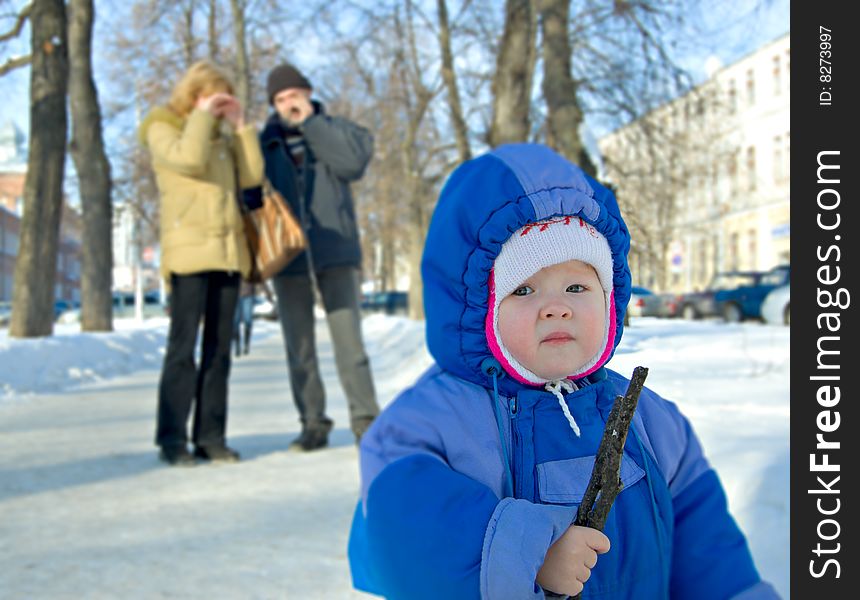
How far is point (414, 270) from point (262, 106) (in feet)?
19.7

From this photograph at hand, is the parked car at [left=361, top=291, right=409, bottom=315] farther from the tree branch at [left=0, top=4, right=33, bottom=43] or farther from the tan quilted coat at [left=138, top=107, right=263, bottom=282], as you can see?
the tan quilted coat at [left=138, top=107, right=263, bottom=282]

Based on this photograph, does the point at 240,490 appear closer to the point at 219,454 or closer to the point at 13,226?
the point at 219,454

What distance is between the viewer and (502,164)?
1.18 meters

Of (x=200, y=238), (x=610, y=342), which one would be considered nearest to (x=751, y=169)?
(x=610, y=342)

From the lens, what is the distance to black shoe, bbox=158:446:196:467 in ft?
13.8

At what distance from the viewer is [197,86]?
14.0 ft

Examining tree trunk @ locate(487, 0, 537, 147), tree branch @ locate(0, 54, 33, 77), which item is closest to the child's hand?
tree trunk @ locate(487, 0, 537, 147)

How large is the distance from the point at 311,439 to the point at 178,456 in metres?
0.72

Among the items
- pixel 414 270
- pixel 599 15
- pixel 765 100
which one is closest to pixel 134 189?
pixel 414 270

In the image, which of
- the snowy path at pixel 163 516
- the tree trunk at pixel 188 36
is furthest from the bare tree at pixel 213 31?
the snowy path at pixel 163 516

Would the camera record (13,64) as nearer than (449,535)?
No
